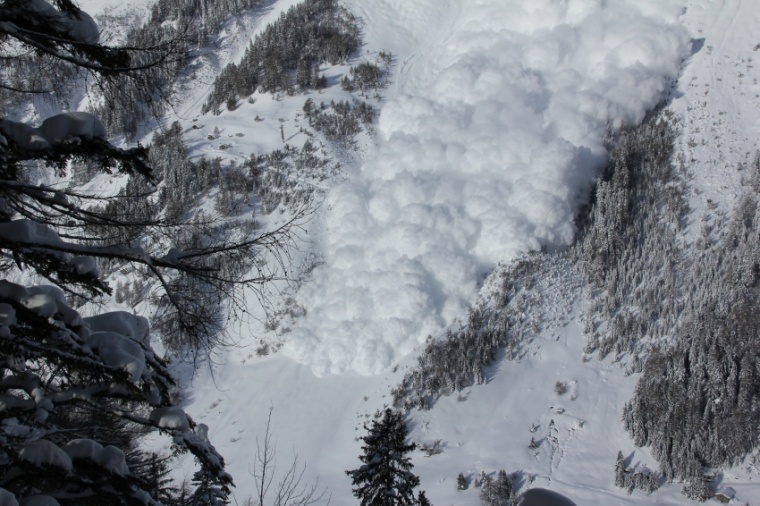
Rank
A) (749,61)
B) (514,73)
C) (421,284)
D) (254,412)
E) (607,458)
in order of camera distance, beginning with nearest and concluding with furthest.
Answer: (607,458)
(254,412)
(421,284)
(749,61)
(514,73)

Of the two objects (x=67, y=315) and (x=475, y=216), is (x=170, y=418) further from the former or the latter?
(x=475, y=216)

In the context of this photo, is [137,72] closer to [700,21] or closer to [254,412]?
[254,412]

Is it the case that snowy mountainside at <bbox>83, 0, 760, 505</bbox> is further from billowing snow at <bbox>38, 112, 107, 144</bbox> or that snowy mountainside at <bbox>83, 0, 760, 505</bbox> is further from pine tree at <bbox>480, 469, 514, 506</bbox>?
billowing snow at <bbox>38, 112, 107, 144</bbox>

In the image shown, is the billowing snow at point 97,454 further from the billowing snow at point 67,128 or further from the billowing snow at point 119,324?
the billowing snow at point 67,128

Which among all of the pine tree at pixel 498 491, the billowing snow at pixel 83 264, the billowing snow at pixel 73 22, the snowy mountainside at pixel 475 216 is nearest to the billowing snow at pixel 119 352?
the billowing snow at pixel 83 264

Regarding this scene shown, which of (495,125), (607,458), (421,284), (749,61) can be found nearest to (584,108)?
(495,125)

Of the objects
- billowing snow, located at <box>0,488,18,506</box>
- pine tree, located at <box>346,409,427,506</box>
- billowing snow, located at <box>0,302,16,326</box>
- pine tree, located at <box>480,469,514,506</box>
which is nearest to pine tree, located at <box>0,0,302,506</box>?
billowing snow, located at <box>0,302,16,326</box>

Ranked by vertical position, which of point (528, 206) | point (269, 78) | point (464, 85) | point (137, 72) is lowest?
point (137, 72)
